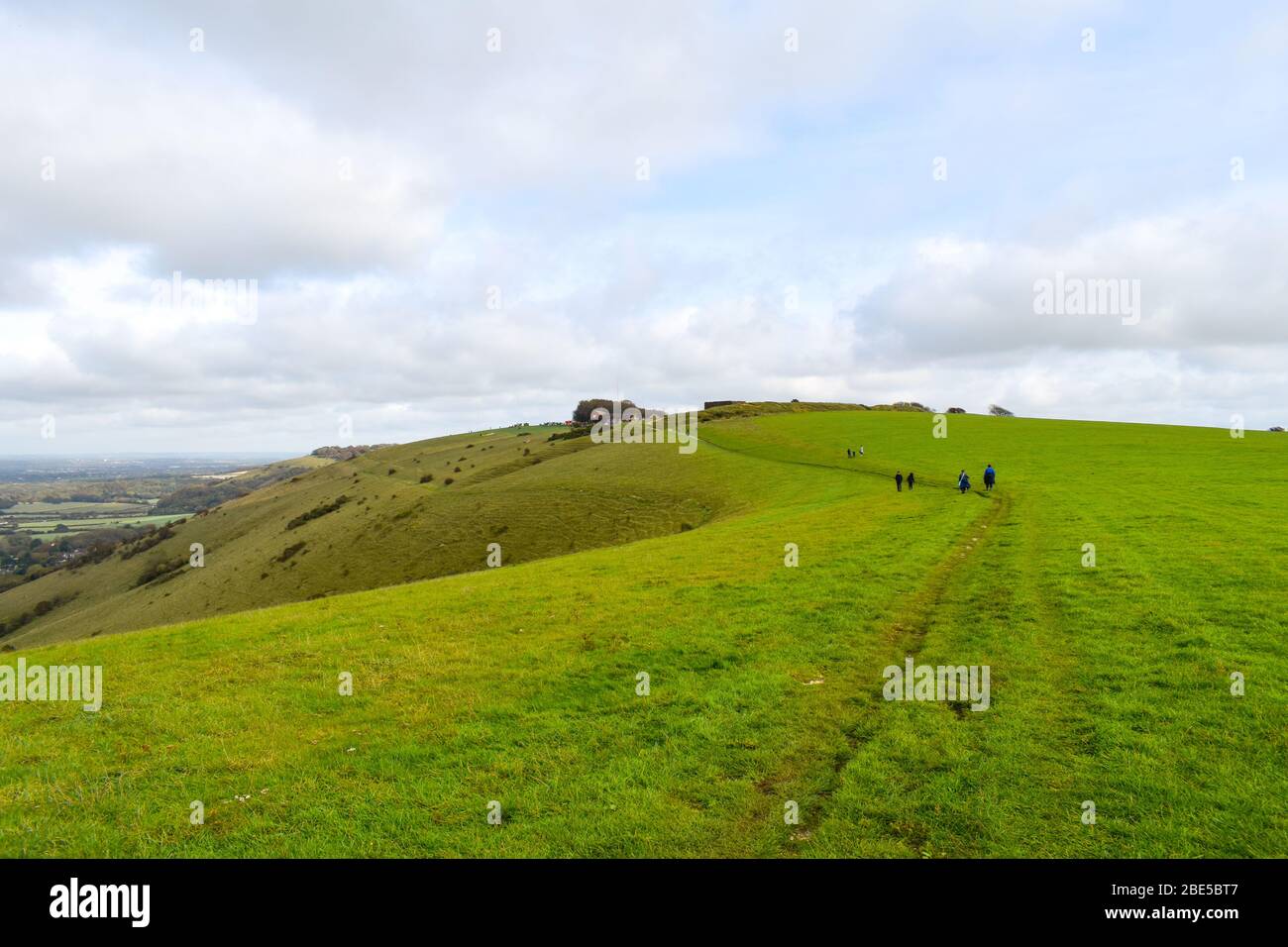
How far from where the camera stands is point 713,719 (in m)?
12.2

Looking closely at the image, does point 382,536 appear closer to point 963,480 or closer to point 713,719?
point 963,480

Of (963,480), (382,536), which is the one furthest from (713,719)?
(382,536)

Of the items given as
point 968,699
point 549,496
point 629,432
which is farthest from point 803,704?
point 629,432

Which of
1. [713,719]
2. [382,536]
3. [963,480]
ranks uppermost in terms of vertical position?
[963,480]

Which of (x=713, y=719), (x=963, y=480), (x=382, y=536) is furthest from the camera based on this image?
(x=382, y=536)

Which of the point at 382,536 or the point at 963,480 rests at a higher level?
the point at 963,480

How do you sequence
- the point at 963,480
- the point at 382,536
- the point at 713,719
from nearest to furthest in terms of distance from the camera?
the point at 713,719, the point at 963,480, the point at 382,536

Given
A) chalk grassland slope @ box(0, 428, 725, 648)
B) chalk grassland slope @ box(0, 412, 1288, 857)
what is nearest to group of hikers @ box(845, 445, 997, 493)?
chalk grassland slope @ box(0, 428, 725, 648)

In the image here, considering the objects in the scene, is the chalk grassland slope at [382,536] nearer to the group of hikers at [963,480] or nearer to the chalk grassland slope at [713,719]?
the group of hikers at [963,480]

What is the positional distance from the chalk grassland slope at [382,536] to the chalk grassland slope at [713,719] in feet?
104

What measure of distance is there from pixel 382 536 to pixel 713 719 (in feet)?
209
